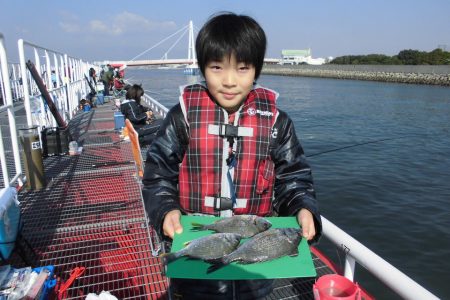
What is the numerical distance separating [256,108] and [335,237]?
1.00 meters

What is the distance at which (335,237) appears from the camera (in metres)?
2.26

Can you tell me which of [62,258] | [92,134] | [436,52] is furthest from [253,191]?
[436,52]

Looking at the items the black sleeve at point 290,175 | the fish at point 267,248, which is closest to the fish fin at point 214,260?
the fish at point 267,248

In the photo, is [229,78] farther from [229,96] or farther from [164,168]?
[164,168]

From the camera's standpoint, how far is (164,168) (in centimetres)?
202

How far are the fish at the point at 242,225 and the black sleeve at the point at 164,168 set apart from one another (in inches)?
8.8

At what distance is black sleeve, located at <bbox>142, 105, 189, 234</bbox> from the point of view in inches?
74.6

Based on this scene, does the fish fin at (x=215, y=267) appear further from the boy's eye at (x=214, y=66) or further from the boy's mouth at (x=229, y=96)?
the boy's eye at (x=214, y=66)

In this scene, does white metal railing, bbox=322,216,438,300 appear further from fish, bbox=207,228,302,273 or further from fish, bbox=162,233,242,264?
fish, bbox=162,233,242,264

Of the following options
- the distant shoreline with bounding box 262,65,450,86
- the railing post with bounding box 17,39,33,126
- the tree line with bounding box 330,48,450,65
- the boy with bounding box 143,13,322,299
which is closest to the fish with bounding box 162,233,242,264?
the boy with bounding box 143,13,322,299

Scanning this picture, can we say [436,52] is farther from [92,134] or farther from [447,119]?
[92,134]

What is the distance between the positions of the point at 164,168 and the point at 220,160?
0.34m

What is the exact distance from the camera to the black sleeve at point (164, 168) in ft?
6.22

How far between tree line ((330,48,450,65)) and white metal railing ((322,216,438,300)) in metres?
71.9
